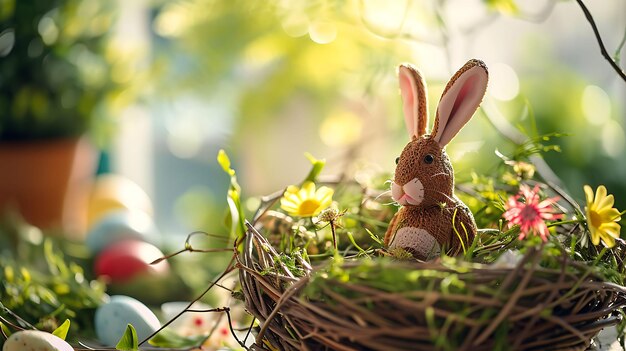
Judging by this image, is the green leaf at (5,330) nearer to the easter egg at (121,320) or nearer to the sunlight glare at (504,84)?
the easter egg at (121,320)

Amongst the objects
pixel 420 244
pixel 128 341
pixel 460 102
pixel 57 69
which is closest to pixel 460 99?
pixel 460 102

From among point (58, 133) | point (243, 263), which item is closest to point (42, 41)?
point (58, 133)

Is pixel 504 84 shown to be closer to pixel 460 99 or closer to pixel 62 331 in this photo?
pixel 460 99

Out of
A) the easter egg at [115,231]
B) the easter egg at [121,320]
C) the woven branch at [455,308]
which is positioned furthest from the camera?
the easter egg at [115,231]

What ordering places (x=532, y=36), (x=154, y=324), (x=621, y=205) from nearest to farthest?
1. (x=154, y=324)
2. (x=621, y=205)
3. (x=532, y=36)

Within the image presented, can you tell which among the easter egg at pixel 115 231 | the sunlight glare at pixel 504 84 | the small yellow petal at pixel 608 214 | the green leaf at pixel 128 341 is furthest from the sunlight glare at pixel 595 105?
the green leaf at pixel 128 341

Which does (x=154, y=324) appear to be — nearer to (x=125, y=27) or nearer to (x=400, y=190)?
(x=400, y=190)
